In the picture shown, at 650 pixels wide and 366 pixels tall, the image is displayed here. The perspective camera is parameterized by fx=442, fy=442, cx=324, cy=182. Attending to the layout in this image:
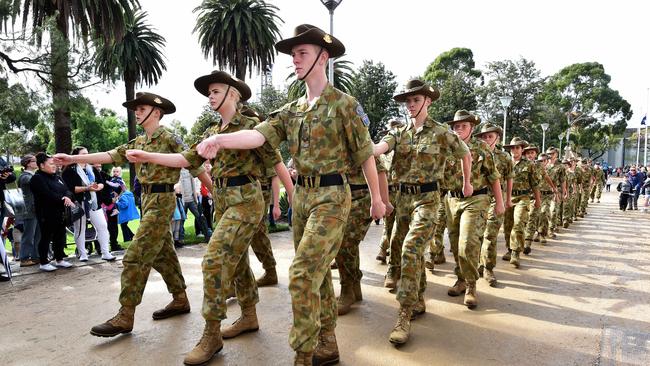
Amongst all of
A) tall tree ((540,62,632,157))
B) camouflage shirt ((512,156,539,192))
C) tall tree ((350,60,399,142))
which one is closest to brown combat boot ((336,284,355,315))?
camouflage shirt ((512,156,539,192))

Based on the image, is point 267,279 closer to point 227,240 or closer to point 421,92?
point 227,240

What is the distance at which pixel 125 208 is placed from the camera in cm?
912

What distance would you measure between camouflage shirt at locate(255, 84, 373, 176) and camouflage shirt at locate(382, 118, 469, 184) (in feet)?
4.79

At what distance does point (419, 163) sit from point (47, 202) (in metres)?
5.92

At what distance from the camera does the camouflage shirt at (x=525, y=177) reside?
316 inches

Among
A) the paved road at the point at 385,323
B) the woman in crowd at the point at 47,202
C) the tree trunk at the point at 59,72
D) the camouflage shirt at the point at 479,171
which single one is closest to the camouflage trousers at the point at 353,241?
the paved road at the point at 385,323

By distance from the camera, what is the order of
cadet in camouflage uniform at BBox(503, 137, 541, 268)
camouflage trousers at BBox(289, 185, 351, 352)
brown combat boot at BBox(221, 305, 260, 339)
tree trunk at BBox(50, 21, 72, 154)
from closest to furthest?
camouflage trousers at BBox(289, 185, 351, 352) < brown combat boot at BBox(221, 305, 260, 339) < cadet in camouflage uniform at BBox(503, 137, 541, 268) < tree trunk at BBox(50, 21, 72, 154)

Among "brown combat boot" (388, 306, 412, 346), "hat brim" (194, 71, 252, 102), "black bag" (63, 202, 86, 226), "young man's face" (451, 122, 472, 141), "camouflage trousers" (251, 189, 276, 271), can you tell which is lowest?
"brown combat boot" (388, 306, 412, 346)

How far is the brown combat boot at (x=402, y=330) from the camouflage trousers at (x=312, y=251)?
1.06 meters

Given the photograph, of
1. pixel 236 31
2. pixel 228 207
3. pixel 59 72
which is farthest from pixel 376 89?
pixel 228 207

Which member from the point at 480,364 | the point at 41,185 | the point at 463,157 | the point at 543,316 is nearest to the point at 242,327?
the point at 480,364

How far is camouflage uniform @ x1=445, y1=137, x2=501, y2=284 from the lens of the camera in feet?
16.8

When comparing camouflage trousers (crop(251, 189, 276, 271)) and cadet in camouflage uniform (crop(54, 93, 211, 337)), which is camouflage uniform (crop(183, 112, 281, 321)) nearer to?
cadet in camouflage uniform (crop(54, 93, 211, 337))

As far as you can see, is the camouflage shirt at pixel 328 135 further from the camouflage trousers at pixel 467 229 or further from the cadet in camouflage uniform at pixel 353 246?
the camouflage trousers at pixel 467 229
